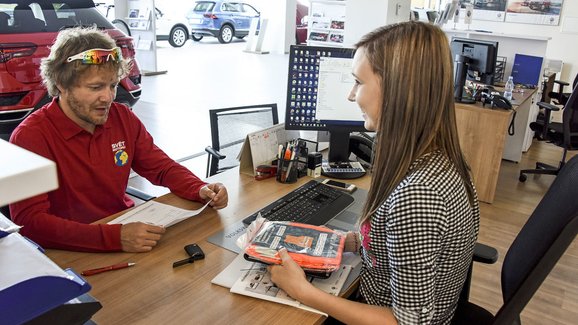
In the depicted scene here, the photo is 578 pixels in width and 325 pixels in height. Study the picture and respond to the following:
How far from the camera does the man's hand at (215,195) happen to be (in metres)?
1.58

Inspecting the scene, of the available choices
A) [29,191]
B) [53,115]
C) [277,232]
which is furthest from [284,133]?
[29,191]

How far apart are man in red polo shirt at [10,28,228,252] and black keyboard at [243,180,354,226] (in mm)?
179

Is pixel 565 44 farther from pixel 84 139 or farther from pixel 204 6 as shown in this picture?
pixel 204 6

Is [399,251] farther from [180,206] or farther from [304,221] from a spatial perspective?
[180,206]

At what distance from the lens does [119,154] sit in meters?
1.72

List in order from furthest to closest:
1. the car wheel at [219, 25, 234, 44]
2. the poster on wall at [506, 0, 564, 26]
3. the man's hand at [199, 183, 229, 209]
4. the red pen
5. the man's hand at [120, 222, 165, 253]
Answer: the car wheel at [219, 25, 234, 44] → the poster on wall at [506, 0, 564, 26] → the man's hand at [199, 183, 229, 209] → the man's hand at [120, 222, 165, 253] → the red pen

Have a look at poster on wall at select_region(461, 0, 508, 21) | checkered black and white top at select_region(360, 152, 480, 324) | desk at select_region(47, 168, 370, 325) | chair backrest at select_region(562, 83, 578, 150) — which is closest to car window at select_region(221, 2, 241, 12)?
poster on wall at select_region(461, 0, 508, 21)

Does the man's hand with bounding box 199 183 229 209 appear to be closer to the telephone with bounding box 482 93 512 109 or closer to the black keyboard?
the black keyboard

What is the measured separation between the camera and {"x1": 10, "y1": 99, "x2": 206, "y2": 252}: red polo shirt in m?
1.32

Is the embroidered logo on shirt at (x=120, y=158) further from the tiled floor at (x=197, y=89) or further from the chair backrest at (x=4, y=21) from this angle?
the tiled floor at (x=197, y=89)

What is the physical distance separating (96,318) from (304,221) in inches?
Answer: 26.6

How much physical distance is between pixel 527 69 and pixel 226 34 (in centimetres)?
894

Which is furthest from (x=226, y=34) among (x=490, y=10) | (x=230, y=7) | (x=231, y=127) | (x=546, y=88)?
(x=231, y=127)

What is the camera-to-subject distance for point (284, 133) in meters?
1.99
